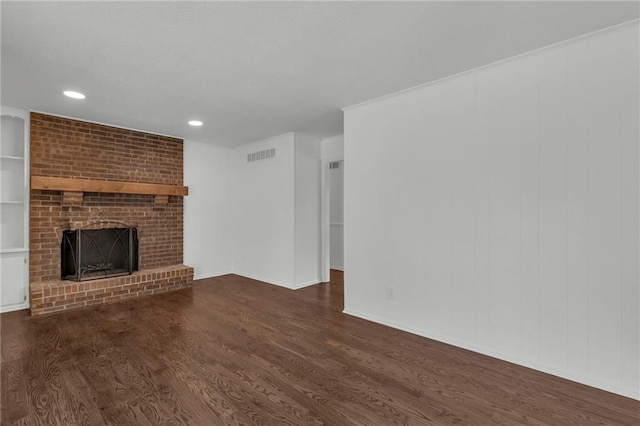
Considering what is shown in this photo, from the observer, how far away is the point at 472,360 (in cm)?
248

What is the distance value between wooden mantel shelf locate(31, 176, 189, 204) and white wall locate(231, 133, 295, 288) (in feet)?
3.50

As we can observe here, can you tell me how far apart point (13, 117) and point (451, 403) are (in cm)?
558

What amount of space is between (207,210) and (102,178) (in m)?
1.69

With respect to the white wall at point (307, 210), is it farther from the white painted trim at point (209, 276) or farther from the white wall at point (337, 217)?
the white painted trim at point (209, 276)

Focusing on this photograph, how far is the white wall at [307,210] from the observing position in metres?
4.82

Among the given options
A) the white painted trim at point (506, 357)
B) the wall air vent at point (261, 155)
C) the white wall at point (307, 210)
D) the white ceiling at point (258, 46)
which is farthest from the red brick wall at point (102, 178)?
the white painted trim at point (506, 357)

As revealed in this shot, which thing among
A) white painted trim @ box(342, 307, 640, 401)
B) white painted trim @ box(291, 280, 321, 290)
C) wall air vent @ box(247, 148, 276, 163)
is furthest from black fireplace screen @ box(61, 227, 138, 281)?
white painted trim @ box(342, 307, 640, 401)

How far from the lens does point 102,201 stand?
171 inches

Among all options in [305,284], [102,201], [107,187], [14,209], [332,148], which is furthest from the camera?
[332,148]

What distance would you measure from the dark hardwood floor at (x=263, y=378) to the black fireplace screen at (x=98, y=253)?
82cm

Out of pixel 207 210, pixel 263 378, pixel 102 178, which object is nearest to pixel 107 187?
pixel 102 178

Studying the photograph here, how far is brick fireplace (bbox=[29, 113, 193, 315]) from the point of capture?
381 centimetres

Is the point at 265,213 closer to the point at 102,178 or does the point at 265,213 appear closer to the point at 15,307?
the point at 102,178

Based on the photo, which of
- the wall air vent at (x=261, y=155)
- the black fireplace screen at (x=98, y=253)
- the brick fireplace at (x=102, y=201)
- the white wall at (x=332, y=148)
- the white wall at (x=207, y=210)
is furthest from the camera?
the white wall at (x=207, y=210)
